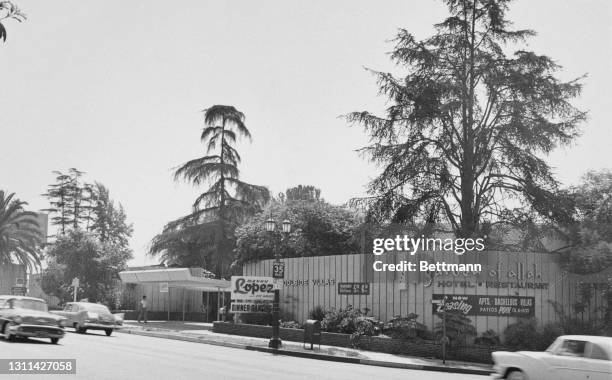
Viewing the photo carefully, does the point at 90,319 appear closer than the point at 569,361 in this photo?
No

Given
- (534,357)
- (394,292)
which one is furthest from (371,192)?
(534,357)

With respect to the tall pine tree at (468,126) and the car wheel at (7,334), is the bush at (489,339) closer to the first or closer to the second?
the tall pine tree at (468,126)

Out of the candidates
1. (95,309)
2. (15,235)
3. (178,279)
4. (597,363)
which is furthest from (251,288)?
(15,235)

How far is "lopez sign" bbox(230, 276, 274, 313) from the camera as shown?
1312 inches

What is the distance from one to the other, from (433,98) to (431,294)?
8414 mm

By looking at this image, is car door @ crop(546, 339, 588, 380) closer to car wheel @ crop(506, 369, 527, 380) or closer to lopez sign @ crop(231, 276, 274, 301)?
car wheel @ crop(506, 369, 527, 380)

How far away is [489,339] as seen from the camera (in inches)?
1022

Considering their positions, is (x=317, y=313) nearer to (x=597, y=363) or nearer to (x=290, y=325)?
(x=290, y=325)

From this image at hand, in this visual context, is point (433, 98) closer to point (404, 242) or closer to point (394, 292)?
point (404, 242)

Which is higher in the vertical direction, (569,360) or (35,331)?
(569,360)

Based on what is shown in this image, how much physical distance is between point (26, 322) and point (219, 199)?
95.0ft

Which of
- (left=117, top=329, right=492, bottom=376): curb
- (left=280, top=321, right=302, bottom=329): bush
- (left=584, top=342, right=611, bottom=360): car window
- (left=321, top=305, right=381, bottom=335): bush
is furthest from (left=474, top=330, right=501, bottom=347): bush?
(left=584, top=342, right=611, bottom=360): car window

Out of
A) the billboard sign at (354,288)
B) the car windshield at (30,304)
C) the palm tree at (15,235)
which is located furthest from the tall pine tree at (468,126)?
the palm tree at (15,235)

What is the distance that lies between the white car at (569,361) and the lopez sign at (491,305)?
11523mm
